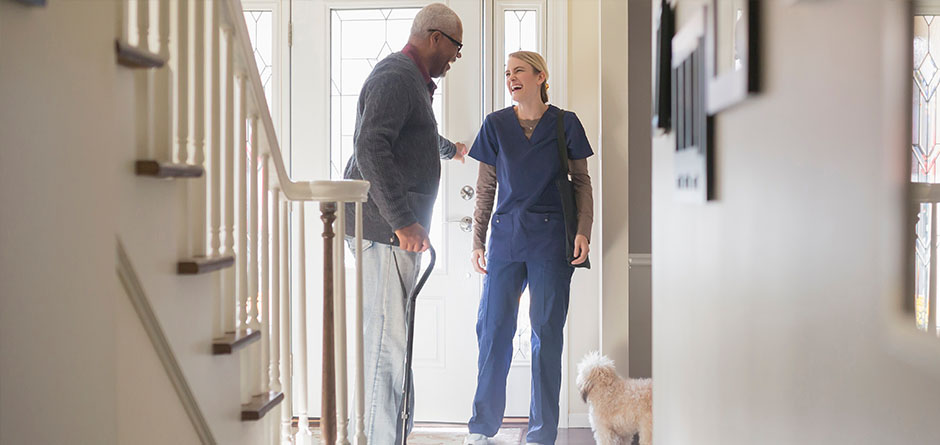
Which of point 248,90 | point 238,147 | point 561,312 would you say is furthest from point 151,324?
point 561,312

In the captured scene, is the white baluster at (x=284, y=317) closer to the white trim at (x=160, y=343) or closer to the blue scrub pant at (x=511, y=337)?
the white trim at (x=160, y=343)

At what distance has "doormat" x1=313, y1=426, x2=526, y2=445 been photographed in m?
3.32

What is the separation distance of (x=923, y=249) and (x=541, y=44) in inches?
121

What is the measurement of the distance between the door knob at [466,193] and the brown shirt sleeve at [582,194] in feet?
1.91

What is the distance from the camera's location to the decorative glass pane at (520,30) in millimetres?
3596

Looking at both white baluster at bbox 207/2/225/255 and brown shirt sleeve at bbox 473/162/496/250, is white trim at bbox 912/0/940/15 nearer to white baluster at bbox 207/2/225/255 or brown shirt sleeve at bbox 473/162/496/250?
white baluster at bbox 207/2/225/255

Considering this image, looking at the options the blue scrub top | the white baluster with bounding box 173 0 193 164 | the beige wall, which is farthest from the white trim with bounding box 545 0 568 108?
the white baluster with bounding box 173 0 193 164

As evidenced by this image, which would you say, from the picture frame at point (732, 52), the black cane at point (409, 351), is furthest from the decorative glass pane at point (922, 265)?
the black cane at point (409, 351)

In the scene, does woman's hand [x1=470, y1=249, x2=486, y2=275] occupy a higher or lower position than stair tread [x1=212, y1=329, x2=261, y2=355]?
higher

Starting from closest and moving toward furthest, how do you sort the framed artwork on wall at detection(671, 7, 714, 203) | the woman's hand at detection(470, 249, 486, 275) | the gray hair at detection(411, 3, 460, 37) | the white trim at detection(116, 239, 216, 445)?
the framed artwork on wall at detection(671, 7, 714, 203) < the white trim at detection(116, 239, 216, 445) < the gray hair at detection(411, 3, 460, 37) < the woman's hand at detection(470, 249, 486, 275)

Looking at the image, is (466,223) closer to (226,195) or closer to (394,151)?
(394,151)

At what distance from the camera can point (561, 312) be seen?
3.08 meters

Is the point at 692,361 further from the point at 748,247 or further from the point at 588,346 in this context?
the point at 588,346

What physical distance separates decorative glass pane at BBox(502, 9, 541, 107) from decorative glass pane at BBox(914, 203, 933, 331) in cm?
306
